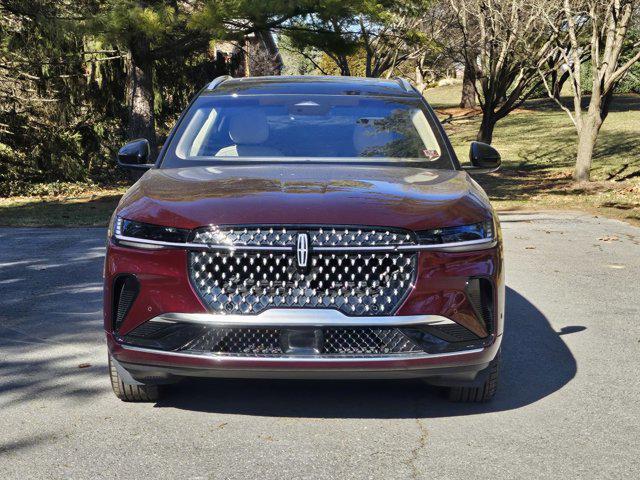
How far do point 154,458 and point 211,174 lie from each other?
1.71 metres

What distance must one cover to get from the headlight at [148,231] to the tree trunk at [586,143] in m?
17.7

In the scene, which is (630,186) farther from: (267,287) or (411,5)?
(267,287)

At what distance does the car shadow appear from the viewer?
16.4ft

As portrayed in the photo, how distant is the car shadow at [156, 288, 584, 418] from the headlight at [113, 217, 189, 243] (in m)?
1.00

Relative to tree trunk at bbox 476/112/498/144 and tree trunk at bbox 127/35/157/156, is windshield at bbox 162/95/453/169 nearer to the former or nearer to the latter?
tree trunk at bbox 127/35/157/156

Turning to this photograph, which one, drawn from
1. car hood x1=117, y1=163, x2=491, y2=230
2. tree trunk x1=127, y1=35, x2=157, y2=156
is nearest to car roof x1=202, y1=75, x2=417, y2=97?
car hood x1=117, y1=163, x2=491, y2=230

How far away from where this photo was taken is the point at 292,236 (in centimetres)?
445

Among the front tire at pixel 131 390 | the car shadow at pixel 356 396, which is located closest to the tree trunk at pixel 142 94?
the car shadow at pixel 356 396

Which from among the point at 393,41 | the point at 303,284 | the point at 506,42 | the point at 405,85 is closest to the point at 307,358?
the point at 303,284

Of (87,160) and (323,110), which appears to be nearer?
(323,110)

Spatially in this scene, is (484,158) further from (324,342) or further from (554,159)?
(554,159)

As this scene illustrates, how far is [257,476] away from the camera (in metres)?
4.05

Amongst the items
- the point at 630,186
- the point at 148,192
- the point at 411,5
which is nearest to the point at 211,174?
the point at 148,192

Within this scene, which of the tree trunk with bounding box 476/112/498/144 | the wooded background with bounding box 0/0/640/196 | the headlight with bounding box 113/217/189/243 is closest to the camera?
the headlight with bounding box 113/217/189/243
